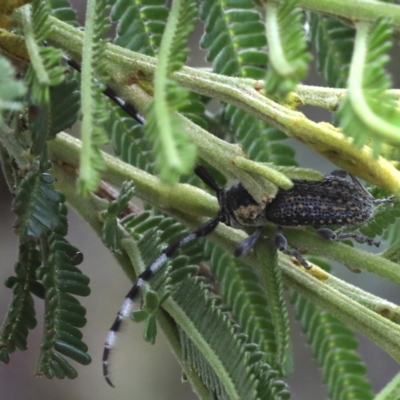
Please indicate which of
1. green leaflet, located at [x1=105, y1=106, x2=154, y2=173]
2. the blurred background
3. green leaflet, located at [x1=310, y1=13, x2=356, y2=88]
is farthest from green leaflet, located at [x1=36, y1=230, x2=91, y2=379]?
the blurred background

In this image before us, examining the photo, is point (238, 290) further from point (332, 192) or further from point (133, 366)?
point (133, 366)

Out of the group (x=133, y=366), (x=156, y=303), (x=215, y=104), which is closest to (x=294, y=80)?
(x=156, y=303)

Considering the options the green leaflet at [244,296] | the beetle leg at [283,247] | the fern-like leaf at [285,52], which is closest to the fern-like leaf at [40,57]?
the fern-like leaf at [285,52]

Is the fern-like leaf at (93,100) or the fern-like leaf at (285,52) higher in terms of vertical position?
the fern-like leaf at (285,52)

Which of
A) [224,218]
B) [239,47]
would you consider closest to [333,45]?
[239,47]

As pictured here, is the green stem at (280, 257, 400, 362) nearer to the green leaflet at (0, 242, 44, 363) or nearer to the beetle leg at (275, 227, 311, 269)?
the beetle leg at (275, 227, 311, 269)

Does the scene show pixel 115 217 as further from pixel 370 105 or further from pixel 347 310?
pixel 370 105

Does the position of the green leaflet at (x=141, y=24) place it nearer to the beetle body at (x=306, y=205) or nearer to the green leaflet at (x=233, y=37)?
the green leaflet at (x=233, y=37)
